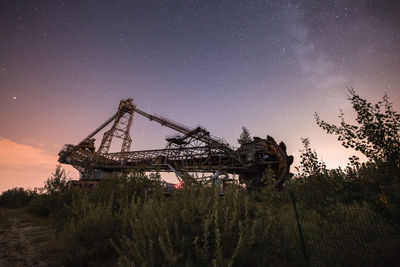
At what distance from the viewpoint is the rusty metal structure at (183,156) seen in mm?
17078

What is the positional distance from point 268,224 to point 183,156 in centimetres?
2008

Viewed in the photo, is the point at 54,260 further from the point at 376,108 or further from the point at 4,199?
the point at 4,199

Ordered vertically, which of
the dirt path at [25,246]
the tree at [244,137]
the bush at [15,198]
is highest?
the tree at [244,137]

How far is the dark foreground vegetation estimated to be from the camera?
2.96 m

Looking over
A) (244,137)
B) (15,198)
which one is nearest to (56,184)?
(15,198)

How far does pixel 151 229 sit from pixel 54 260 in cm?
343

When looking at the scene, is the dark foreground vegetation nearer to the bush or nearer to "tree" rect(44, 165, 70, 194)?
"tree" rect(44, 165, 70, 194)

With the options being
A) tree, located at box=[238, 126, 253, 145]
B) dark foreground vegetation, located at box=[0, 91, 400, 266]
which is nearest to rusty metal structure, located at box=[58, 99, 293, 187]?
dark foreground vegetation, located at box=[0, 91, 400, 266]

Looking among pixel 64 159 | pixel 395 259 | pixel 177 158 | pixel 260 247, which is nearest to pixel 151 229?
pixel 260 247

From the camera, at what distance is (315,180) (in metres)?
5.39

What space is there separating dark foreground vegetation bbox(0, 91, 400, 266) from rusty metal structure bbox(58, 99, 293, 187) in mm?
2184

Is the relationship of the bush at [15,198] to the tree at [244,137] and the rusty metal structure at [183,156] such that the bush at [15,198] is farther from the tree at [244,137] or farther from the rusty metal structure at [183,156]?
the tree at [244,137]

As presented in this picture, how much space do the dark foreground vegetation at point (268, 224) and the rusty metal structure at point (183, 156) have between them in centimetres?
218

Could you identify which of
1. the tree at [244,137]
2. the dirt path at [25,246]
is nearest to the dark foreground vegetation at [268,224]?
the dirt path at [25,246]
